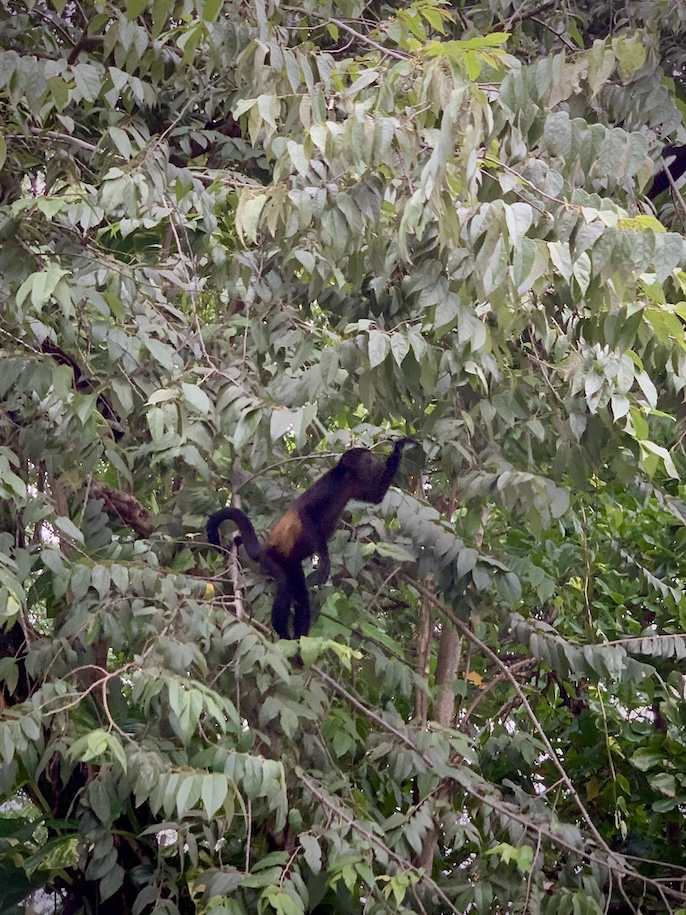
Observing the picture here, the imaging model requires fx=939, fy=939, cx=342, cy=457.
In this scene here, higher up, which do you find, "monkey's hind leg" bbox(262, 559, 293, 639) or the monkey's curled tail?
the monkey's curled tail

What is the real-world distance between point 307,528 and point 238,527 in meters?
0.20

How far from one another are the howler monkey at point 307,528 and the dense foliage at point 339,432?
6 centimetres

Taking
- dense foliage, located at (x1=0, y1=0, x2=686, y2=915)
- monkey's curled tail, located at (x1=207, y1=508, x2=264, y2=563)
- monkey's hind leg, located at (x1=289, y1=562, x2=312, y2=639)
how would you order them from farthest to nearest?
monkey's hind leg, located at (x1=289, y1=562, x2=312, y2=639), monkey's curled tail, located at (x1=207, y1=508, x2=264, y2=563), dense foliage, located at (x1=0, y1=0, x2=686, y2=915)

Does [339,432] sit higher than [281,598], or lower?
higher

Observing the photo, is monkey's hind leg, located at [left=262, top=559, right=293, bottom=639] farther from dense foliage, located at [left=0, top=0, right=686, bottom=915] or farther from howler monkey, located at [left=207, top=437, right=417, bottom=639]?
dense foliage, located at [left=0, top=0, right=686, bottom=915]

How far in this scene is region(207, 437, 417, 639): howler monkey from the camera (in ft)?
8.95

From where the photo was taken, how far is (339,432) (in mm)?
2643

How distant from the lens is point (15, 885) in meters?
2.61

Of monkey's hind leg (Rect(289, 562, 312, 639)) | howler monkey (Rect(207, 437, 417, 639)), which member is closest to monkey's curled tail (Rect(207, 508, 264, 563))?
howler monkey (Rect(207, 437, 417, 639))

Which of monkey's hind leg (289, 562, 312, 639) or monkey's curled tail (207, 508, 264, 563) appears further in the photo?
monkey's hind leg (289, 562, 312, 639)

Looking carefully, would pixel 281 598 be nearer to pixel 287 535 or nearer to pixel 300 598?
pixel 300 598

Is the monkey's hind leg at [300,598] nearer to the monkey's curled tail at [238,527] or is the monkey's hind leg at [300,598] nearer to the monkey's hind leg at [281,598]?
the monkey's hind leg at [281,598]

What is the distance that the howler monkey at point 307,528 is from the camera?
273 cm

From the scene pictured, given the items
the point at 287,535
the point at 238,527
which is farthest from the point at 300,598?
the point at 238,527
